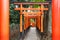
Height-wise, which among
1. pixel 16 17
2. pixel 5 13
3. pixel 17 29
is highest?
pixel 5 13

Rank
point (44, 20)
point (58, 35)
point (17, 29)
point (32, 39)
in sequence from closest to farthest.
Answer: point (58, 35) → point (17, 29) → point (44, 20) → point (32, 39)

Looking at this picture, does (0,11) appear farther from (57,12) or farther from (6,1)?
(57,12)

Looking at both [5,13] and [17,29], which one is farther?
[17,29]

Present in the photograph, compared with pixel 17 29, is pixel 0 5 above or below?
above

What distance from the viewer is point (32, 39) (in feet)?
24.9

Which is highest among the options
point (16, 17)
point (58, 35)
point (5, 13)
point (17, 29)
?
point (5, 13)

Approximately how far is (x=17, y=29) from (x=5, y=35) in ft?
16.2

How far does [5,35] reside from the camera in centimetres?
86

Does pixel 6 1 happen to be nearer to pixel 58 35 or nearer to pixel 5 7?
pixel 5 7

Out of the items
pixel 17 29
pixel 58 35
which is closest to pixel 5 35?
pixel 58 35

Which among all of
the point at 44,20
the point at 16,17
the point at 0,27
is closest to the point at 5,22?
the point at 0,27

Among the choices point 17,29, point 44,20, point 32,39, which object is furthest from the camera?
point 32,39

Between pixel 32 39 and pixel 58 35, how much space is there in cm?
679

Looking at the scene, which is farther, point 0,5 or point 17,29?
point 17,29
